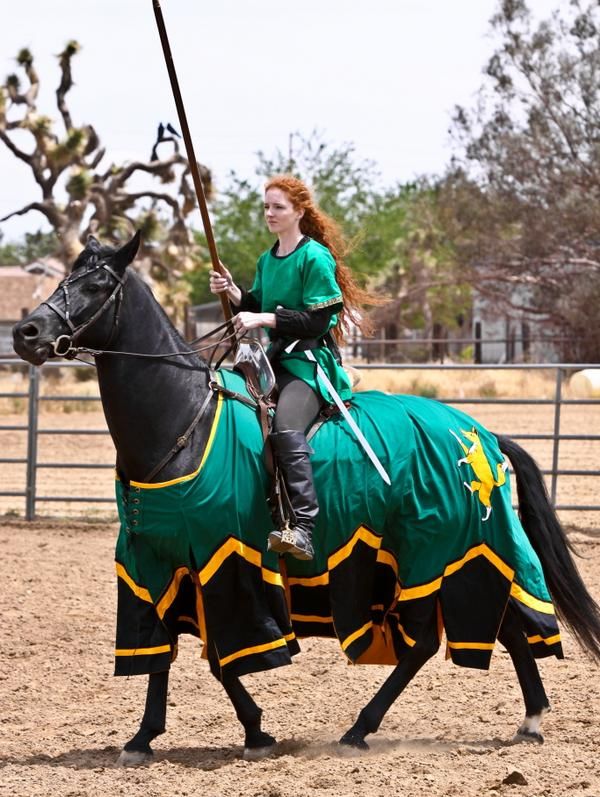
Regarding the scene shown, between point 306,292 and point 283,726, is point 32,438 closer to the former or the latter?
point 283,726

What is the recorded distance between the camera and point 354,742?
4445 mm

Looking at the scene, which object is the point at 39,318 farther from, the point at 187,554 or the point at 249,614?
the point at 249,614

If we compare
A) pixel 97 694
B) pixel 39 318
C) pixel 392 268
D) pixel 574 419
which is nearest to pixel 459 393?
pixel 574 419

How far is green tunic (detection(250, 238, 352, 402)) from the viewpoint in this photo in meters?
4.43

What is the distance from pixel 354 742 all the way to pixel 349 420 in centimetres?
127

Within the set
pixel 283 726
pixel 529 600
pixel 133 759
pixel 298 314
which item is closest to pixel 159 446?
pixel 298 314

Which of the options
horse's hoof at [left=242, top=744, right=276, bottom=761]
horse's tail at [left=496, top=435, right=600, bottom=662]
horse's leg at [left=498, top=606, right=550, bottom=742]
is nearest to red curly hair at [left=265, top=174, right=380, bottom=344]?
horse's tail at [left=496, top=435, right=600, bottom=662]

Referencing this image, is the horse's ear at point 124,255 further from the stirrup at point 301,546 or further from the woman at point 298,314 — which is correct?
the stirrup at point 301,546

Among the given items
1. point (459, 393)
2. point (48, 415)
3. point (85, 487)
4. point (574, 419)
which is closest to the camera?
point (85, 487)

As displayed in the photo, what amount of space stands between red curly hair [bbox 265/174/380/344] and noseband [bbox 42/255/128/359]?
77cm

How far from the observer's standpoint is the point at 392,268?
39188 millimetres

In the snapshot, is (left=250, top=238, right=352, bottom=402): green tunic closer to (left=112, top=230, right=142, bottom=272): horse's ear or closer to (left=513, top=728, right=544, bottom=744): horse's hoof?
(left=112, top=230, right=142, bottom=272): horse's ear

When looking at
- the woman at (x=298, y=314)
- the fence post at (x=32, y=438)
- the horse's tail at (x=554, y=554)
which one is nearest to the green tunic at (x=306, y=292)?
the woman at (x=298, y=314)

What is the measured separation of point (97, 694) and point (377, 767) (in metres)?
1.78
